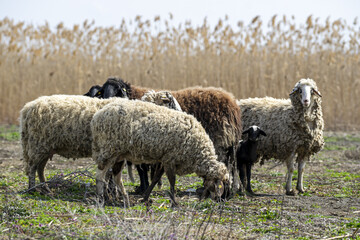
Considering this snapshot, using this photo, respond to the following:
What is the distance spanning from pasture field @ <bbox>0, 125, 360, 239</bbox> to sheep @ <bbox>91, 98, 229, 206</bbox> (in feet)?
1.10

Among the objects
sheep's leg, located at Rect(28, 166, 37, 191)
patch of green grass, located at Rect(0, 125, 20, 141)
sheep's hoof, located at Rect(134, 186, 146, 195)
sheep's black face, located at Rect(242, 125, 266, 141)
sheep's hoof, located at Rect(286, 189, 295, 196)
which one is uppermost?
sheep's black face, located at Rect(242, 125, 266, 141)

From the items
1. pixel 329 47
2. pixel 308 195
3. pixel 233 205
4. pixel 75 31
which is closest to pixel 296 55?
pixel 329 47

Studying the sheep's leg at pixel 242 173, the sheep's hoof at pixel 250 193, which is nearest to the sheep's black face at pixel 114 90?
the sheep's leg at pixel 242 173

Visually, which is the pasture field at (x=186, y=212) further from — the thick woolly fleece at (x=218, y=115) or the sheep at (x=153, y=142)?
the thick woolly fleece at (x=218, y=115)

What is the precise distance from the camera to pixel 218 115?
7.61 meters

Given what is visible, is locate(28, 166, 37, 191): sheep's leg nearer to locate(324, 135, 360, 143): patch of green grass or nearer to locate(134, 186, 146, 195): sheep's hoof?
locate(134, 186, 146, 195): sheep's hoof

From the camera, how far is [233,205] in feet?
21.8

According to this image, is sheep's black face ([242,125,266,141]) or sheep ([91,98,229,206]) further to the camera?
sheep's black face ([242,125,266,141])

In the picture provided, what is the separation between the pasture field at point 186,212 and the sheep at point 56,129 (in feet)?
1.21

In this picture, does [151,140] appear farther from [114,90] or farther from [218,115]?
[114,90]

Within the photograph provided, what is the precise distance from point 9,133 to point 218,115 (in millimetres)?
8848

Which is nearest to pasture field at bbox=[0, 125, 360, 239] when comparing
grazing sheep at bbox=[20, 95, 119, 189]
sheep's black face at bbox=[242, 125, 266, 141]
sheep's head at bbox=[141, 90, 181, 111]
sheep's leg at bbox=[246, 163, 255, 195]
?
sheep's leg at bbox=[246, 163, 255, 195]

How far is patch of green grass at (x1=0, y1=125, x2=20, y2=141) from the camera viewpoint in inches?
539

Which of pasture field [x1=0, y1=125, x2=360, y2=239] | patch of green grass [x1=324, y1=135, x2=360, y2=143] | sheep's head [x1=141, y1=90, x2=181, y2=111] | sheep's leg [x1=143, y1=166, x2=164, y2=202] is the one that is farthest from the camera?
patch of green grass [x1=324, y1=135, x2=360, y2=143]
